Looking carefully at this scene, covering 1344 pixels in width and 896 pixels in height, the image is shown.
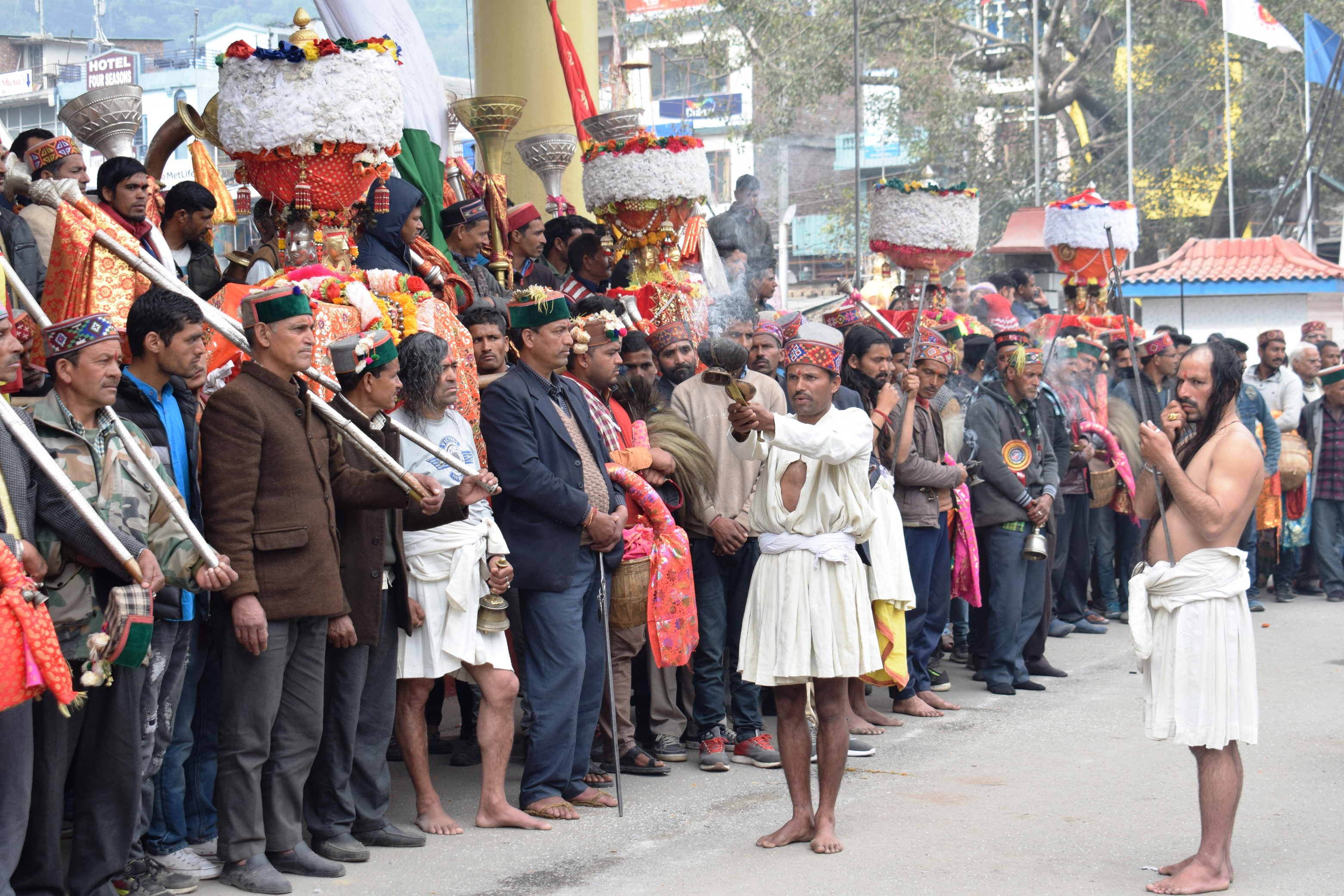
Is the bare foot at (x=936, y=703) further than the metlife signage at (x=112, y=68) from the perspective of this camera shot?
No

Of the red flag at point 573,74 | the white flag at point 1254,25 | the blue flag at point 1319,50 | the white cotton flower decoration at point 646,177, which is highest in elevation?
the white flag at point 1254,25

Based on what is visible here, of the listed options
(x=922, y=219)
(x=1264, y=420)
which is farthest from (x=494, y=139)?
(x=1264, y=420)

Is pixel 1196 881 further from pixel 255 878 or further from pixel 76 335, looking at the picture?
pixel 76 335

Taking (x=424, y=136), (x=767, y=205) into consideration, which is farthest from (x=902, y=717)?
(x=767, y=205)

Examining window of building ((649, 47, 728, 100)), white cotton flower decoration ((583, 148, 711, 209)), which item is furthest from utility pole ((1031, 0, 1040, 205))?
white cotton flower decoration ((583, 148, 711, 209))

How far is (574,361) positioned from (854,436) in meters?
1.62

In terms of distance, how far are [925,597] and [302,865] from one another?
3.86 metres

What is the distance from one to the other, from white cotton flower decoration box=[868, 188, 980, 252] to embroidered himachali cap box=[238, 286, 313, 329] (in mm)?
5551

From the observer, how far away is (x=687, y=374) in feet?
23.5

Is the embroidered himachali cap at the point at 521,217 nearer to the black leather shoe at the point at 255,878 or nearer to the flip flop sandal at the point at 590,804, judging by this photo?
the flip flop sandal at the point at 590,804

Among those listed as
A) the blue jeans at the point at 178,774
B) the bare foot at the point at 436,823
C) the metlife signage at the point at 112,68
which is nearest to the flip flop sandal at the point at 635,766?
the bare foot at the point at 436,823

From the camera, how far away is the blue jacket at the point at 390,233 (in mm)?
6535

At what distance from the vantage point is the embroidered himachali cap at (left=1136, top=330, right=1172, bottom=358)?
35.3ft

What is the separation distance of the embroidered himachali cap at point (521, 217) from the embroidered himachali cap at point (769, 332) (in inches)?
60.1
